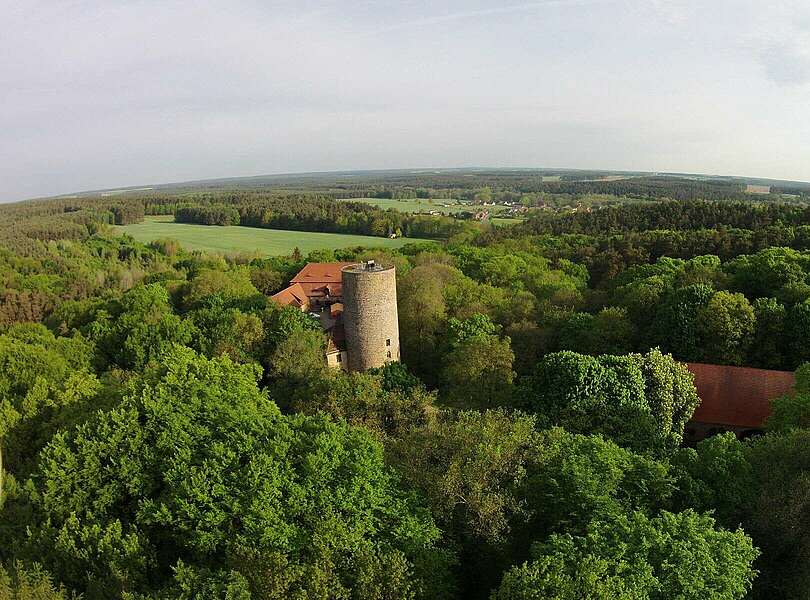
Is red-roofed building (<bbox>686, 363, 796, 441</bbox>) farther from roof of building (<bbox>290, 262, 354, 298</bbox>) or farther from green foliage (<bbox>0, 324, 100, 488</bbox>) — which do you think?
roof of building (<bbox>290, 262, 354, 298</bbox>)

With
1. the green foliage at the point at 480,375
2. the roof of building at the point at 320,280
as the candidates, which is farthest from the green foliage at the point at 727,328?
the roof of building at the point at 320,280

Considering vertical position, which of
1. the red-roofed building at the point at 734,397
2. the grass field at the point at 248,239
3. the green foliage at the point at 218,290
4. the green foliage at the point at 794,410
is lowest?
the red-roofed building at the point at 734,397

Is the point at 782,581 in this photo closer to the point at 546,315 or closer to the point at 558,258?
the point at 546,315

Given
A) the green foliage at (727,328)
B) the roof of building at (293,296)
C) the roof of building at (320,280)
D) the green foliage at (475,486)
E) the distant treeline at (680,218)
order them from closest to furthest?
the green foliage at (475,486) → the green foliage at (727,328) → the roof of building at (293,296) → the roof of building at (320,280) → the distant treeline at (680,218)

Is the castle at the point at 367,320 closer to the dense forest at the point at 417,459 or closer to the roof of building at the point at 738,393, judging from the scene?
the dense forest at the point at 417,459

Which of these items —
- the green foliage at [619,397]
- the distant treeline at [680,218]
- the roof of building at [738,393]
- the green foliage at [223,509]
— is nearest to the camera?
the green foliage at [223,509]
